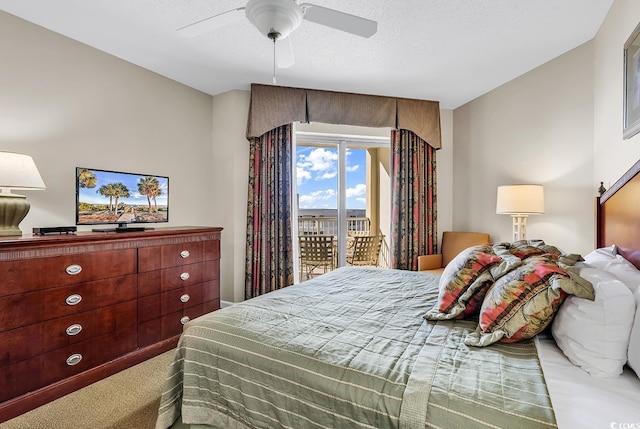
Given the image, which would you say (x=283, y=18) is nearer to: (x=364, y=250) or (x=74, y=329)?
(x=74, y=329)

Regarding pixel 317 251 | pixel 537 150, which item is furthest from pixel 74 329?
pixel 537 150

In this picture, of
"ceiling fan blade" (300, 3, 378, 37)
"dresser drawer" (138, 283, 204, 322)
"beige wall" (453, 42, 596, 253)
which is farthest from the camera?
"beige wall" (453, 42, 596, 253)

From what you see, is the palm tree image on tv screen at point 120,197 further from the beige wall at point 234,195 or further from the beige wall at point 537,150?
the beige wall at point 537,150

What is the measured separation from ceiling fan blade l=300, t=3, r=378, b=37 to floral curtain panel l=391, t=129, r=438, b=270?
249 cm

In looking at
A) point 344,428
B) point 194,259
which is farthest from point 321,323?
point 194,259

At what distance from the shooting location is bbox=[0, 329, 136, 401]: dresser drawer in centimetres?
184

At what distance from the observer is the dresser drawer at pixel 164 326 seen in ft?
8.43

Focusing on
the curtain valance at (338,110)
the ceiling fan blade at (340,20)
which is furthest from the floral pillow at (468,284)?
the curtain valance at (338,110)

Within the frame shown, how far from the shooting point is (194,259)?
9.84ft

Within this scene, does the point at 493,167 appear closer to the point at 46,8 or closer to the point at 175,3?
the point at 175,3

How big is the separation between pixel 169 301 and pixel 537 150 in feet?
12.6

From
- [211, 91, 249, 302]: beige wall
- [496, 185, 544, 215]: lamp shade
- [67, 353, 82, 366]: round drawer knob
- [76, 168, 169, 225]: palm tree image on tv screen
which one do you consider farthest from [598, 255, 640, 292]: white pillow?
[76, 168, 169, 225]: palm tree image on tv screen

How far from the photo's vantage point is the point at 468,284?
4.95 feet

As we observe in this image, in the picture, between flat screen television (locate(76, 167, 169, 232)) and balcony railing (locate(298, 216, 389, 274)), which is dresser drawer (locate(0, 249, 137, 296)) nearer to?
flat screen television (locate(76, 167, 169, 232))
